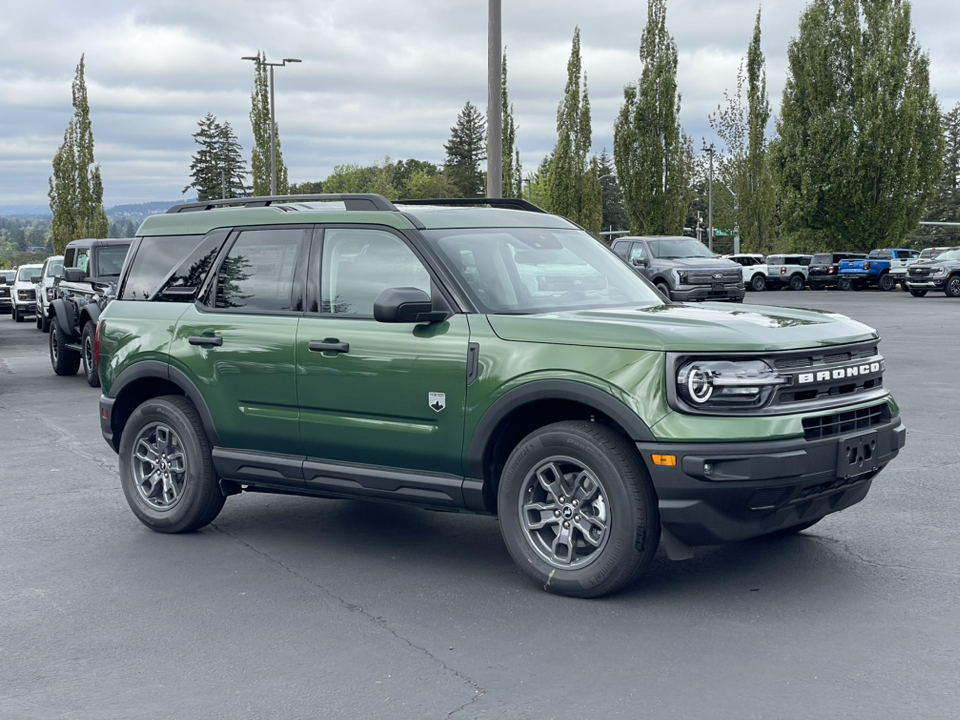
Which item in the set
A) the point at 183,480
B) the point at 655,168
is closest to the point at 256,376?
the point at 183,480

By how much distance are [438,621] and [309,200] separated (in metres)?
2.69

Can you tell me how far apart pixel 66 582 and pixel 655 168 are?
5140cm

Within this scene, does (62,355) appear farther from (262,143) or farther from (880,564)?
(262,143)

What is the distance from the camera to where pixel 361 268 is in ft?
20.2

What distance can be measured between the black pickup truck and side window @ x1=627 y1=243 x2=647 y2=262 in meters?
15.8

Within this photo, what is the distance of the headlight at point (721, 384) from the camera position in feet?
16.3

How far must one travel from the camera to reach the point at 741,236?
2665 inches

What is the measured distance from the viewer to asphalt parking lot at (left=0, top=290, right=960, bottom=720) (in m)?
4.15

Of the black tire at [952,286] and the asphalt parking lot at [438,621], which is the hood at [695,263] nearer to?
the black tire at [952,286]

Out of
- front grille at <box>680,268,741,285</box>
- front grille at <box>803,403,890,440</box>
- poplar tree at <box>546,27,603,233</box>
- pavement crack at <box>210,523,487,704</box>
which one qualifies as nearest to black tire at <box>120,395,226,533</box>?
pavement crack at <box>210,523,487,704</box>

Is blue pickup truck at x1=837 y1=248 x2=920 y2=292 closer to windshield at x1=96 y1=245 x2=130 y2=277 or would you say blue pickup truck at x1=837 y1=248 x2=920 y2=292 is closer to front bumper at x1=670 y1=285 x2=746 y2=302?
front bumper at x1=670 y1=285 x2=746 y2=302

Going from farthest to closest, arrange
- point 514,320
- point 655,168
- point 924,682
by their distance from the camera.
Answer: point 655,168, point 514,320, point 924,682

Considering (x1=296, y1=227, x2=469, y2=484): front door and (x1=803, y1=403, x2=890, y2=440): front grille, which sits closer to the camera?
(x1=803, y1=403, x2=890, y2=440): front grille

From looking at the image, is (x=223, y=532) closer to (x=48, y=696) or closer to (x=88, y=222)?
(x=48, y=696)
